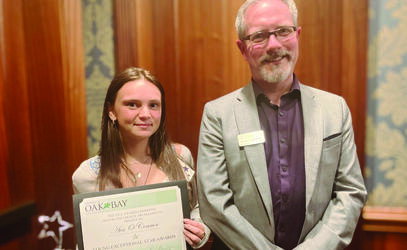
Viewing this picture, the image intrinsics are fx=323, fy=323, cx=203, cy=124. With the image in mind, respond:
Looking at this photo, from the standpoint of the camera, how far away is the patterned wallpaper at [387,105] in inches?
62.8

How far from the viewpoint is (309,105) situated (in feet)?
4.10

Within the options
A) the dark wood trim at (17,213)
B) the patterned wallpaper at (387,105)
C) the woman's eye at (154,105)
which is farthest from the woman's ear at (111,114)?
the patterned wallpaper at (387,105)

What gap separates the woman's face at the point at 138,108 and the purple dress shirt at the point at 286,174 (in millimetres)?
436

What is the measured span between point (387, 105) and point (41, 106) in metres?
1.90

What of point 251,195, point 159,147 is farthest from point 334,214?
point 159,147

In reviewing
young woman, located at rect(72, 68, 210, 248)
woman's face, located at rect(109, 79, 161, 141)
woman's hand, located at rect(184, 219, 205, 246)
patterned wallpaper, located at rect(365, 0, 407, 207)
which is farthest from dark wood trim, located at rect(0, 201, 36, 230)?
patterned wallpaper, located at rect(365, 0, 407, 207)

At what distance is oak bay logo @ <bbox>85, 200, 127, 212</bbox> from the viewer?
3.65 feet

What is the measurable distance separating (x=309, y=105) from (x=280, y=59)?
0.22 m

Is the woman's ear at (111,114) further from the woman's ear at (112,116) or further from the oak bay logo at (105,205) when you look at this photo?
the oak bay logo at (105,205)

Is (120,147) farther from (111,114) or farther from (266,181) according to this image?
(266,181)

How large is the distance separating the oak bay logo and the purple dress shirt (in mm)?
553

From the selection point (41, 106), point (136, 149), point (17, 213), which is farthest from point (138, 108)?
point (17, 213)

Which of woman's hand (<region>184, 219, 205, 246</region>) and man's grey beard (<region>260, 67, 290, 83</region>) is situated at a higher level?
man's grey beard (<region>260, 67, 290, 83</region>)

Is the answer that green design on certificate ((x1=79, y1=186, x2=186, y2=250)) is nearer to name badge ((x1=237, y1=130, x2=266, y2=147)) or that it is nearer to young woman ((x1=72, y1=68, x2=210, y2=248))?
young woman ((x1=72, y1=68, x2=210, y2=248))
